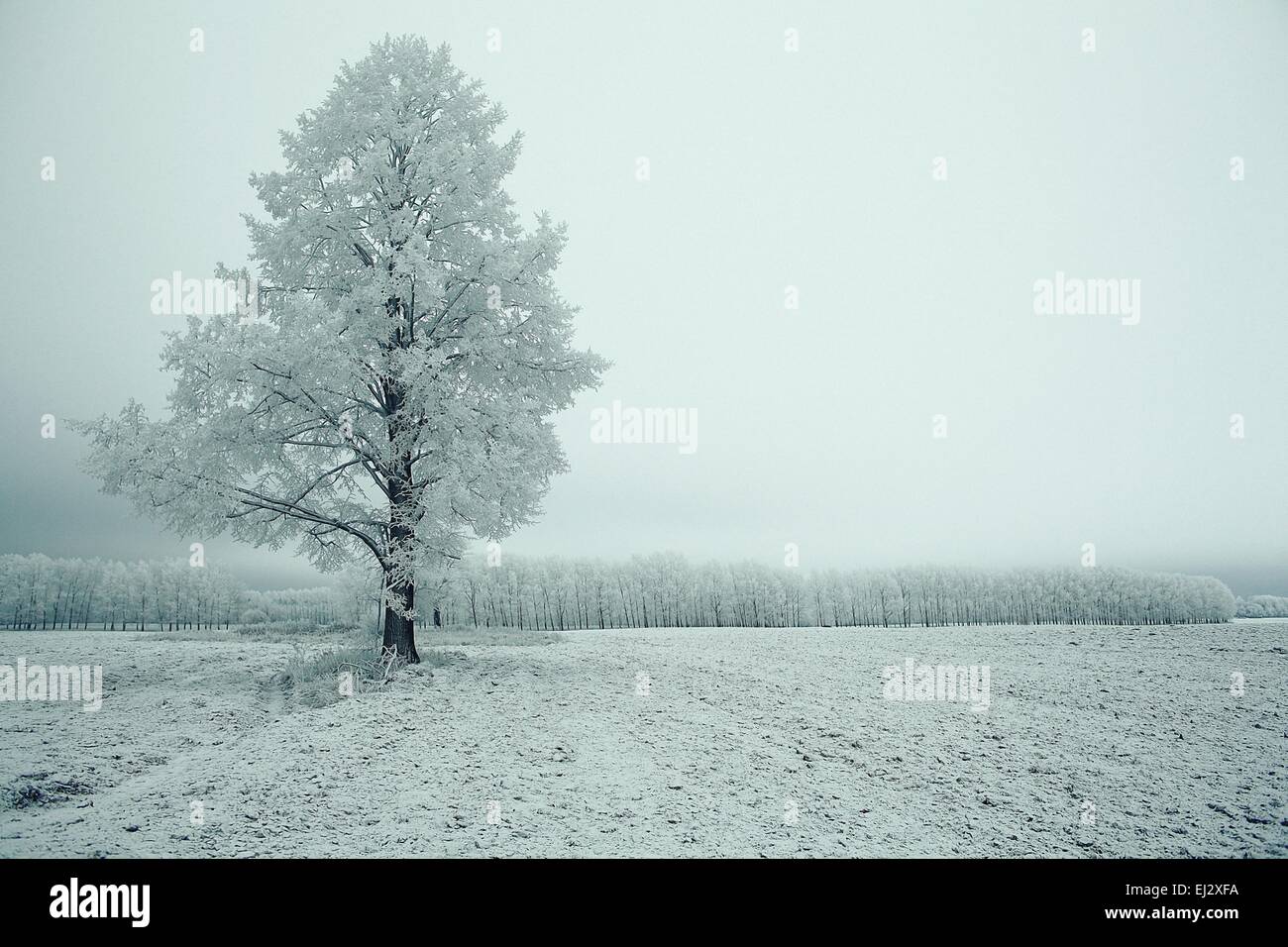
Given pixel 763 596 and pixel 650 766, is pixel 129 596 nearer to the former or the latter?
pixel 763 596

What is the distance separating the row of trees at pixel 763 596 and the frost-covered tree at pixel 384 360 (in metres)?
56.9

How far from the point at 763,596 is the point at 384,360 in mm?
75961

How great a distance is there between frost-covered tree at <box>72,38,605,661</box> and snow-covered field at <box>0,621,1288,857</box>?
327 centimetres

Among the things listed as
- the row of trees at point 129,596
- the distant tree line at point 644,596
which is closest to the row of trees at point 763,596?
the distant tree line at point 644,596

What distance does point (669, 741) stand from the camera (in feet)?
26.9

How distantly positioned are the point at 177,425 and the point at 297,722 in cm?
597

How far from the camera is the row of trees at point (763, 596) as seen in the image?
73.1 meters

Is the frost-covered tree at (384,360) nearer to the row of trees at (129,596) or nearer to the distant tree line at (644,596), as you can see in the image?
the distant tree line at (644,596)

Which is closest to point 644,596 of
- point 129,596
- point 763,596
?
point 763,596

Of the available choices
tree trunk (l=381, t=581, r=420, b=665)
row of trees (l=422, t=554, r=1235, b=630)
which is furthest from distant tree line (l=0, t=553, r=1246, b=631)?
tree trunk (l=381, t=581, r=420, b=665)
